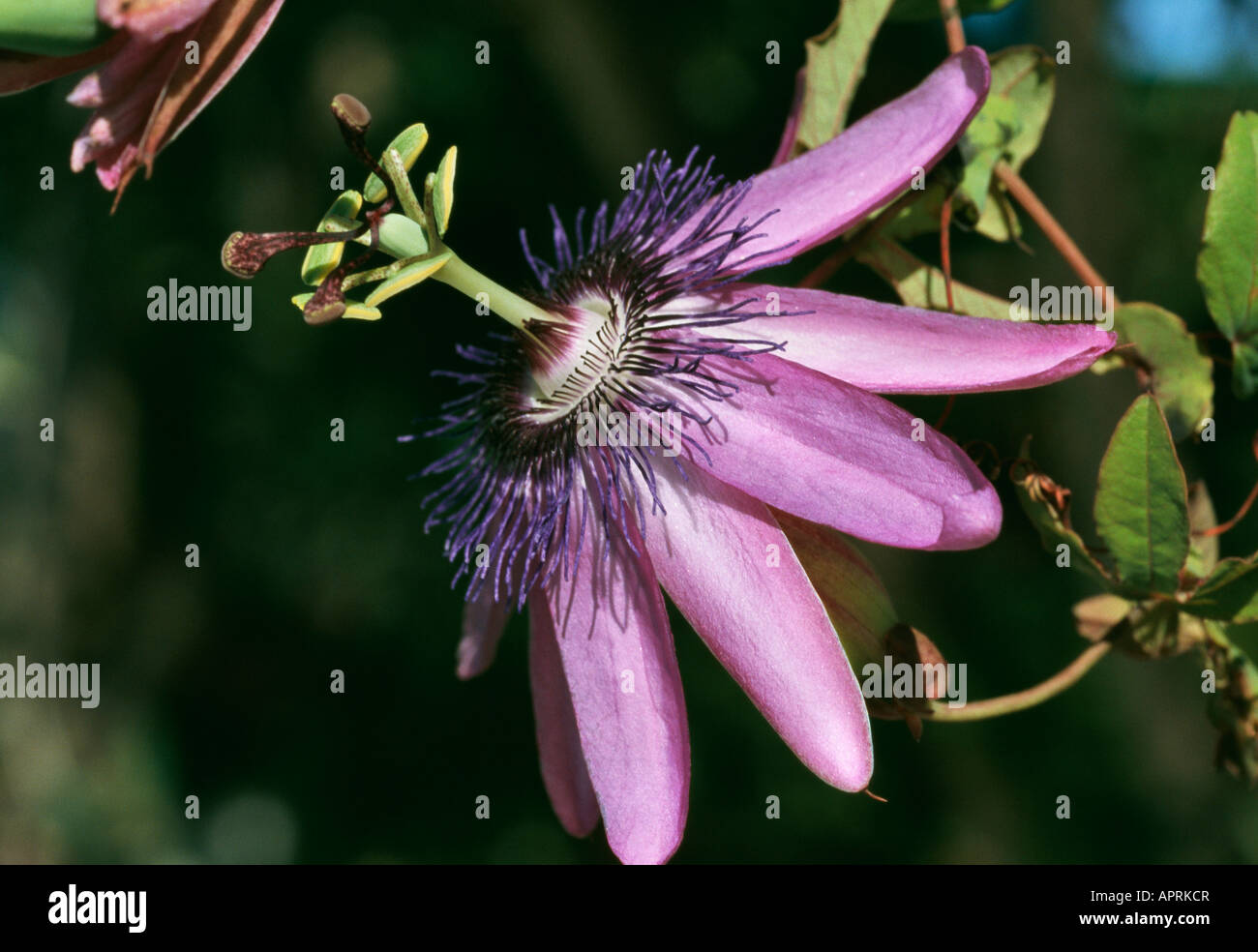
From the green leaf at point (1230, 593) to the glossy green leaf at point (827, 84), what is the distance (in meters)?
0.51

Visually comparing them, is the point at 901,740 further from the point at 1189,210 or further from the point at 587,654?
the point at 587,654

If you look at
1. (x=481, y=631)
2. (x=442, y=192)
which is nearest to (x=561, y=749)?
(x=481, y=631)

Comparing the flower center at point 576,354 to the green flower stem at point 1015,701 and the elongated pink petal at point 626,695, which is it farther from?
the green flower stem at point 1015,701

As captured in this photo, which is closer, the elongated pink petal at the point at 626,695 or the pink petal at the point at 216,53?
the pink petal at the point at 216,53

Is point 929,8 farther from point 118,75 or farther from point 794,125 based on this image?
point 118,75

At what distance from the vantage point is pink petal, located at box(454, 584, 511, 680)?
1198mm

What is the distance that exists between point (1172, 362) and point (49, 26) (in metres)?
0.91

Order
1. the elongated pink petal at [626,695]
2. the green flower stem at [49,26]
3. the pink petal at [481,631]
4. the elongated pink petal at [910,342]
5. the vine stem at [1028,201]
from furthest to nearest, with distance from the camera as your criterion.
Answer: the pink petal at [481,631], the vine stem at [1028,201], the elongated pink petal at [626,695], the elongated pink petal at [910,342], the green flower stem at [49,26]

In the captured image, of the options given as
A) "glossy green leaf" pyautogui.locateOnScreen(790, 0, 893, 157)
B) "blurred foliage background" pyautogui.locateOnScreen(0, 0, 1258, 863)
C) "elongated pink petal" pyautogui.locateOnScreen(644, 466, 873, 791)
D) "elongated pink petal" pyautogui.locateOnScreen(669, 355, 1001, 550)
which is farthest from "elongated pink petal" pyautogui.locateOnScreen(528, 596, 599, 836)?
"blurred foliage background" pyautogui.locateOnScreen(0, 0, 1258, 863)

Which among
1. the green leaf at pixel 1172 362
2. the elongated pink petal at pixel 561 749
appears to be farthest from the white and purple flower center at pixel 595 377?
the green leaf at pixel 1172 362

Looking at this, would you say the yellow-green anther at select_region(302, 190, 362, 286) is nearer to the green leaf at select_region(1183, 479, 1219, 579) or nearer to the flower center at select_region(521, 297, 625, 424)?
the flower center at select_region(521, 297, 625, 424)

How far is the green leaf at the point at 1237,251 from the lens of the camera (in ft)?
3.26

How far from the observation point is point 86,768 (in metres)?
3.49

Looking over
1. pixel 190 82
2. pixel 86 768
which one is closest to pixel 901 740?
pixel 86 768
